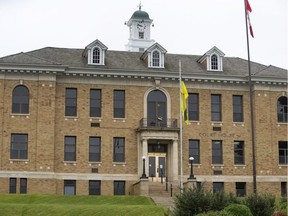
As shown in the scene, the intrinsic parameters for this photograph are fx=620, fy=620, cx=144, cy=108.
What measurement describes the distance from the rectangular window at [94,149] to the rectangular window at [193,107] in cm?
756

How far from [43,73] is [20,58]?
2.23 m

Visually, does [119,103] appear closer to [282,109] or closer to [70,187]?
[70,187]

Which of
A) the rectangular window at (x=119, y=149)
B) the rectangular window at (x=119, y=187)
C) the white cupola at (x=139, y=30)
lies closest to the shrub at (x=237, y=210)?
the rectangular window at (x=119, y=187)

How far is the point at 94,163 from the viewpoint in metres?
46.5

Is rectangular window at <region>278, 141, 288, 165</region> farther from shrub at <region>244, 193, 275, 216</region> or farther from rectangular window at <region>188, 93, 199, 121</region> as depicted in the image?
shrub at <region>244, 193, 275, 216</region>

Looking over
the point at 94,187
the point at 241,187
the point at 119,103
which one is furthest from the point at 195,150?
the point at 94,187

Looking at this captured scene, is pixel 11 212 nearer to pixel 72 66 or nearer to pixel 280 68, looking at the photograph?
pixel 72 66

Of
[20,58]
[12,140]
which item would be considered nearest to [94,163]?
[12,140]

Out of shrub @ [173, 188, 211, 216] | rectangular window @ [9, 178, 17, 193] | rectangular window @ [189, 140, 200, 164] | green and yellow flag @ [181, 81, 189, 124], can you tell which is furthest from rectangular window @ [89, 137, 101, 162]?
shrub @ [173, 188, 211, 216]

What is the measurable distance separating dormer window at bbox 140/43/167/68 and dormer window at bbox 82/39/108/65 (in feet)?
11.8

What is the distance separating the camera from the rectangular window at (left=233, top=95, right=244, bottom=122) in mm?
49719

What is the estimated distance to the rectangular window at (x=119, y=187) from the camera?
4659 centimetres

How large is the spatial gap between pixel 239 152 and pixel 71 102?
13.9 metres

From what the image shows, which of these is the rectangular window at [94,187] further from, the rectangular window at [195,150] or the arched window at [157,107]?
the rectangular window at [195,150]
